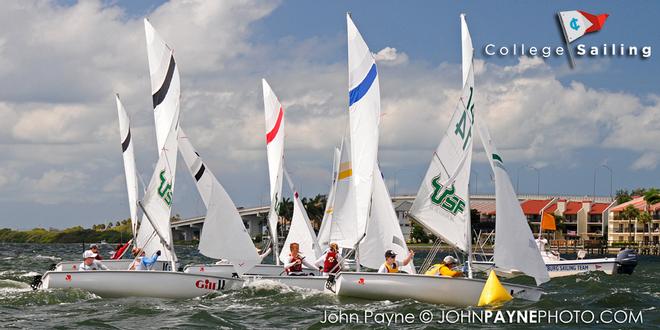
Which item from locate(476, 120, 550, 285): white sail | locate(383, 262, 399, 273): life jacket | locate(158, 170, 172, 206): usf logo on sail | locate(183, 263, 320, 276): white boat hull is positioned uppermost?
locate(158, 170, 172, 206): usf logo on sail

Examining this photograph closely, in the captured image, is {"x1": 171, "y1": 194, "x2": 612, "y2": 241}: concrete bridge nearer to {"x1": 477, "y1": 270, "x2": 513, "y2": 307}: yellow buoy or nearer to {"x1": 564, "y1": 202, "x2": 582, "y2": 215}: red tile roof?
{"x1": 564, "y1": 202, "x2": 582, "y2": 215}: red tile roof

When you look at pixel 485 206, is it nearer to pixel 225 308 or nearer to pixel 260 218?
pixel 260 218

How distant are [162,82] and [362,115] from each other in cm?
686

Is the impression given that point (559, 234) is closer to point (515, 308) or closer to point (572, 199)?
point (572, 199)

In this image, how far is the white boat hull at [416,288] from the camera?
23.6 meters

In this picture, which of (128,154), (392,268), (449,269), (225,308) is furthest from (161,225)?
(128,154)

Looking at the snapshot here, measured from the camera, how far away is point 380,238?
94.1 feet

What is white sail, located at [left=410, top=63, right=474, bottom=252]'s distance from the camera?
26312mm

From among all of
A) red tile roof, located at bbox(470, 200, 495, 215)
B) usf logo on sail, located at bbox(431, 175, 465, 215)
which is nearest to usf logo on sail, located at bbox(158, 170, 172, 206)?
usf logo on sail, located at bbox(431, 175, 465, 215)

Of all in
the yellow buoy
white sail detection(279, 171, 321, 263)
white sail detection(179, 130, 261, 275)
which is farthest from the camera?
white sail detection(279, 171, 321, 263)

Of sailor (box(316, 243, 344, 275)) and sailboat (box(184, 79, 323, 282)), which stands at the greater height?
sailboat (box(184, 79, 323, 282))

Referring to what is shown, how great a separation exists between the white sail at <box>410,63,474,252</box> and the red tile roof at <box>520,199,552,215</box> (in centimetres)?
13236

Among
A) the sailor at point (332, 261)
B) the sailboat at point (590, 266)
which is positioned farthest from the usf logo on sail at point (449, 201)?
the sailboat at point (590, 266)

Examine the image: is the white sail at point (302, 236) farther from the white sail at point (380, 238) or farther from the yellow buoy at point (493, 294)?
the yellow buoy at point (493, 294)
